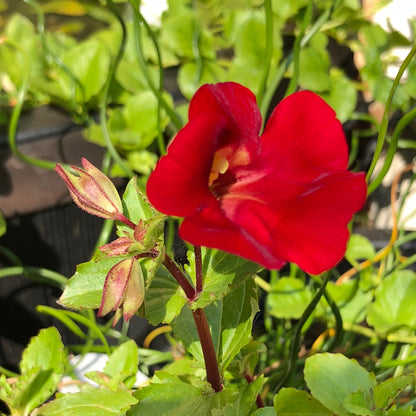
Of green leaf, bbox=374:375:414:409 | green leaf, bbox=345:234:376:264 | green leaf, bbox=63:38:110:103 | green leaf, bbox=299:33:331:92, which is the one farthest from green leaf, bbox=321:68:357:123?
green leaf, bbox=374:375:414:409

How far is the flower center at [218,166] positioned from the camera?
204 millimetres

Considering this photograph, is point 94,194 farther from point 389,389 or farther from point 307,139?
point 389,389

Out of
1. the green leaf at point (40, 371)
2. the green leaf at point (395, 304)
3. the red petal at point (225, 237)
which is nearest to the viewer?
the red petal at point (225, 237)

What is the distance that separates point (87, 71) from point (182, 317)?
0.45 metres

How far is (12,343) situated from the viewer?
593mm

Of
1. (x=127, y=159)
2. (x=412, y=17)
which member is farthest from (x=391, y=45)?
(x=127, y=159)

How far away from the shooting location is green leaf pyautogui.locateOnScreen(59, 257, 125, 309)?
0.24 metres

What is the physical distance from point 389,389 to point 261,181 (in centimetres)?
19

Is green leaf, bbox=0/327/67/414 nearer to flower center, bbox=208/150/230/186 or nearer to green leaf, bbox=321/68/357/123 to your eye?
flower center, bbox=208/150/230/186

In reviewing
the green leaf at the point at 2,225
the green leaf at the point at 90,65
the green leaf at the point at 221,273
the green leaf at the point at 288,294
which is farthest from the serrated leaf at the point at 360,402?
the green leaf at the point at 90,65

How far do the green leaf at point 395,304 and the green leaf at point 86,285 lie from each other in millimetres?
348

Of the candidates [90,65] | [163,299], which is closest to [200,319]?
[163,299]

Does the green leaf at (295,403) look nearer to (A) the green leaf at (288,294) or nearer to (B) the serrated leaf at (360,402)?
(B) the serrated leaf at (360,402)

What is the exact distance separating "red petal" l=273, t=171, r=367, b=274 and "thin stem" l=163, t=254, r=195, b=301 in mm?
Result: 68
